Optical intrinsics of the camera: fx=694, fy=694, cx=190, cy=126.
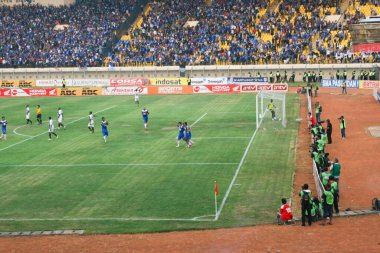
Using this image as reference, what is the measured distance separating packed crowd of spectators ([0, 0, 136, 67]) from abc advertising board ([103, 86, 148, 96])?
18.1m

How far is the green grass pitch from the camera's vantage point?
1034 inches

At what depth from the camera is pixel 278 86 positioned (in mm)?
70812

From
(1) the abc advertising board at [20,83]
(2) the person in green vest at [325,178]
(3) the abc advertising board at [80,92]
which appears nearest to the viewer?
(2) the person in green vest at [325,178]

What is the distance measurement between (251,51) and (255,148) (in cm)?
5069

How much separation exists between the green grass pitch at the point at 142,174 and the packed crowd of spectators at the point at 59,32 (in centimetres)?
4157

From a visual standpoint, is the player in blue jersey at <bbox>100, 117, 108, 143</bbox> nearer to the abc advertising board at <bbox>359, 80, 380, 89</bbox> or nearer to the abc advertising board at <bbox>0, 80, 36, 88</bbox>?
the abc advertising board at <bbox>359, 80, 380, 89</bbox>

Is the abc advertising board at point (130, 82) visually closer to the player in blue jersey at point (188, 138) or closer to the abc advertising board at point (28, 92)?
the abc advertising board at point (28, 92)

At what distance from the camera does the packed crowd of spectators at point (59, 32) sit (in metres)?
97.5

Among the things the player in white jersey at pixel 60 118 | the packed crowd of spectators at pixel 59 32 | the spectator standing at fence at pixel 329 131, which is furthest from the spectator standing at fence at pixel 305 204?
the packed crowd of spectators at pixel 59 32

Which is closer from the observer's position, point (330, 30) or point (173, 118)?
point (173, 118)

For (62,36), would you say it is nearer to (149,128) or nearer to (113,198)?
(149,128)

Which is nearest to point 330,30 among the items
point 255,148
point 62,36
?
point 62,36

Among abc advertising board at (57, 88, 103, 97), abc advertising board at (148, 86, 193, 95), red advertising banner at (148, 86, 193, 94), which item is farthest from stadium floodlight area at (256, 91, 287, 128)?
abc advertising board at (57, 88, 103, 97)

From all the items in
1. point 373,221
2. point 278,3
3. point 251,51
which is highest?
point 278,3
